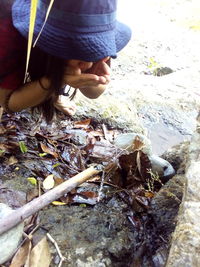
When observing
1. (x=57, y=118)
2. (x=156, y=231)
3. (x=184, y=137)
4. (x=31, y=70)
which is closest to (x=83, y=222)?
(x=156, y=231)

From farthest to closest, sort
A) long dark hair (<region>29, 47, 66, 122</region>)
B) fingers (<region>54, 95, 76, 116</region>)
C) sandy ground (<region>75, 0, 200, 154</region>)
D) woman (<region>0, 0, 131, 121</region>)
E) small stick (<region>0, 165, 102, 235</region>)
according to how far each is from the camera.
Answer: sandy ground (<region>75, 0, 200, 154</region>), fingers (<region>54, 95, 76, 116</region>), long dark hair (<region>29, 47, 66, 122</region>), woman (<region>0, 0, 131, 121</region>), small stick (<region>0, 165, 102, 235</region>)

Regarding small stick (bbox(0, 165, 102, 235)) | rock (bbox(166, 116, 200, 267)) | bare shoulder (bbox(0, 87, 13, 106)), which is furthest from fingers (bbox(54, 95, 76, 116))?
rock (bbox(166, 116, 200, 267))

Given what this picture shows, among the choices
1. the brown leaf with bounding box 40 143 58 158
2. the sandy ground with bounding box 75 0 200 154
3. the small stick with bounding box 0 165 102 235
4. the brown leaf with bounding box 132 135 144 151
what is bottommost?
the sandy ground with bounding box 75 0 200 154

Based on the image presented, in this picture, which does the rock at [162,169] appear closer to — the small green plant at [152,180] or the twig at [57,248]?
the small green plant at [152,180]

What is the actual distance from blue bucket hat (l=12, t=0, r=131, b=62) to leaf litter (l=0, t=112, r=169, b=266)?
2.43 ft

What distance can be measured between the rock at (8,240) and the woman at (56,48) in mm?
722

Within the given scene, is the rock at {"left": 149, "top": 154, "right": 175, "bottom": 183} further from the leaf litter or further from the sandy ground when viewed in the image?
the sandy ground

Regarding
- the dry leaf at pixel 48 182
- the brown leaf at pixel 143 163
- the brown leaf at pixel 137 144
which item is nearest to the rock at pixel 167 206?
the brown leaf at pixel 143 163

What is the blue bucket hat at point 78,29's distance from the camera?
1.57 meters

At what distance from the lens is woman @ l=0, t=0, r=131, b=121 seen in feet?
5.20

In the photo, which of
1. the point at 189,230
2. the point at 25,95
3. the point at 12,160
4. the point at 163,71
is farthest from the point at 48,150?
the point at 163,71

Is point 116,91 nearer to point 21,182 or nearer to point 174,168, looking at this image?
point 174,168

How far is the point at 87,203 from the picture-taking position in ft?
6.45

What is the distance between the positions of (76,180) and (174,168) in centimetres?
85
